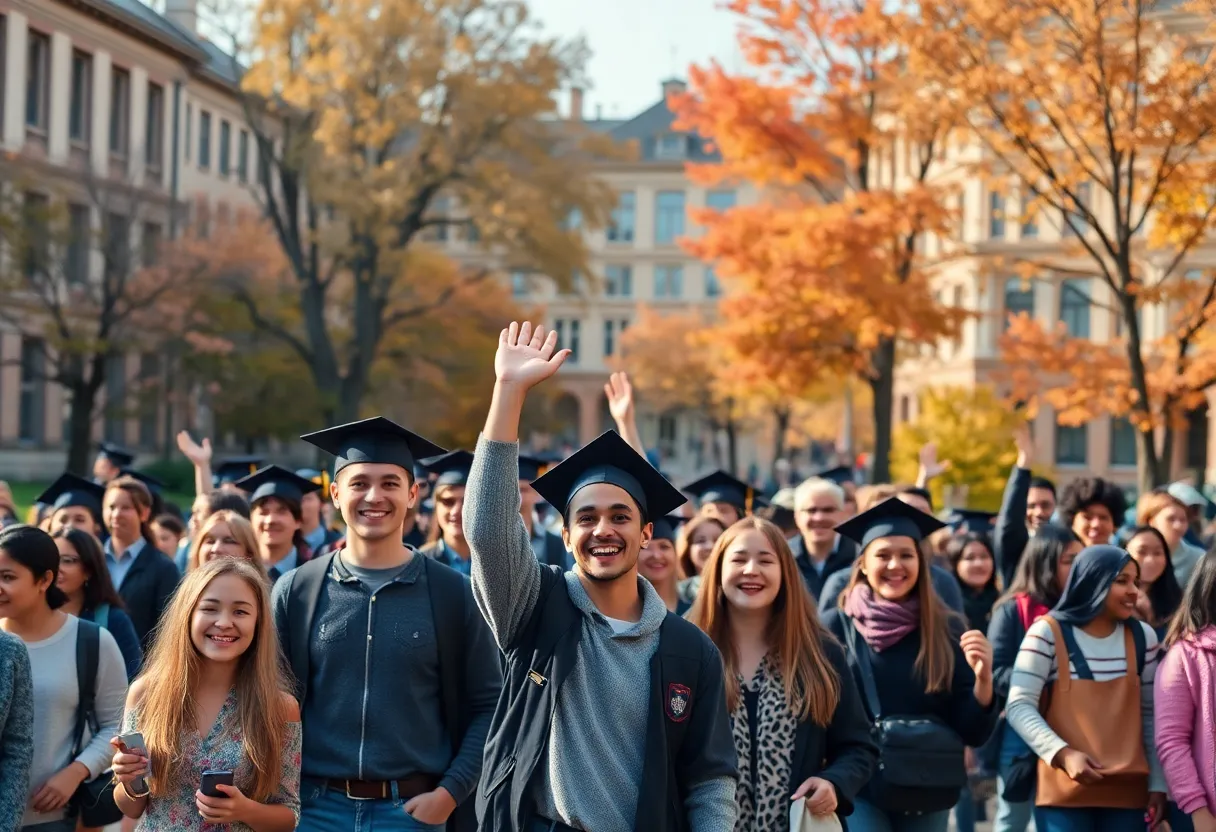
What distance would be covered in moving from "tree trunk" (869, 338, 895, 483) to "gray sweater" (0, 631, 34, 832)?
2041cm

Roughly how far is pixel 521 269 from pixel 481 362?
27.8 feet

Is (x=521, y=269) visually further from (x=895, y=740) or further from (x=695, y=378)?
(x=695, y=378)

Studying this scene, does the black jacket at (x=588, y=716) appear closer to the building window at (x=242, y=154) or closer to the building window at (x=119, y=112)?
the building window at (x=119, y=112)

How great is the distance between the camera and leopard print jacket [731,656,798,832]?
5.26 metres

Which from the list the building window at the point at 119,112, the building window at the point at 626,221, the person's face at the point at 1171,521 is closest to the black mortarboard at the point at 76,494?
the person's face at the point at 1171,521

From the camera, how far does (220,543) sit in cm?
716

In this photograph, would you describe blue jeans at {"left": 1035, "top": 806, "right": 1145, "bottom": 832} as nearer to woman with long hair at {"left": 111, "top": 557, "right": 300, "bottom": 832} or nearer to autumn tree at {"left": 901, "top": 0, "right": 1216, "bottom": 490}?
woman with long hair at {"left": 111, "top": 557, "right": 300, "bottom": 832}

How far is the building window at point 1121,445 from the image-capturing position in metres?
56.4

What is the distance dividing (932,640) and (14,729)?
10.9 feet

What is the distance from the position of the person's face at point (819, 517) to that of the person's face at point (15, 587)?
425cm

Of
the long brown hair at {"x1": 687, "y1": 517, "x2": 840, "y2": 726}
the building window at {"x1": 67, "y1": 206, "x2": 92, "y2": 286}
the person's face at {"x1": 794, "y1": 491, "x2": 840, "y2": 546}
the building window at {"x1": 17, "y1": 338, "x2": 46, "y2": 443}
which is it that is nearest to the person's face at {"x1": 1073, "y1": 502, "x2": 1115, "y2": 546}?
the person's face at {"x1": 794, "y1": 491, "x2": 840, "y2": 546}

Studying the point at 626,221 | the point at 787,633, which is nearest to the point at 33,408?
the point at 787,633

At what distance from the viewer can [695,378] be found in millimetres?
69125

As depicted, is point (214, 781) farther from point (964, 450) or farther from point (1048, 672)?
point (964, 450)
